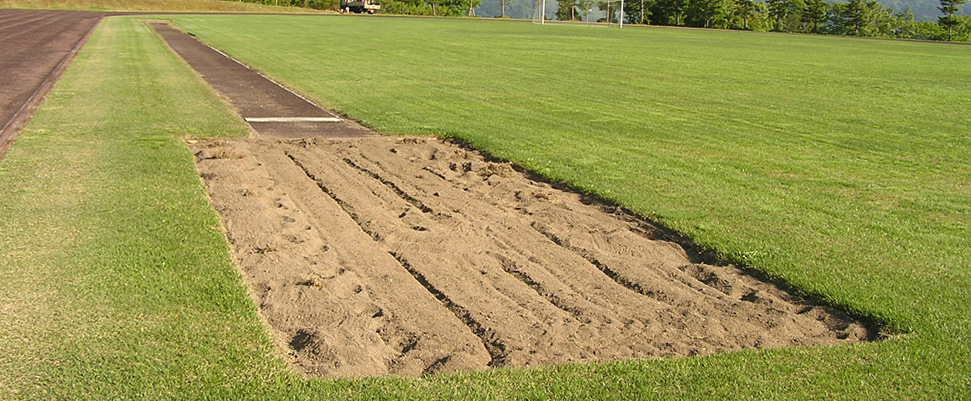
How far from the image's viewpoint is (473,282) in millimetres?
5789

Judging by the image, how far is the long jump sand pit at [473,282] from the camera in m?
4.75

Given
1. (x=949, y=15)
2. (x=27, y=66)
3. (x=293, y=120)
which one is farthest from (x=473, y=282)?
(x=949, y=15)

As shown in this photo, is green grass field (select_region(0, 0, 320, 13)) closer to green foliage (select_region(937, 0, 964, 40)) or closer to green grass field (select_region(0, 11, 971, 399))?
green foliage (select_region(937, 0, 964, 40))

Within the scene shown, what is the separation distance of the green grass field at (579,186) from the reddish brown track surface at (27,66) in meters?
0.56

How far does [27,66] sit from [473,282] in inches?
784

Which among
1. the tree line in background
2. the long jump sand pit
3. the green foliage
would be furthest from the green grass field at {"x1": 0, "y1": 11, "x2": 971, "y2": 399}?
the green foliage

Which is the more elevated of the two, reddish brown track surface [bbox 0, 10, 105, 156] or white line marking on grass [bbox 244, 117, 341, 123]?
reddish brown track surface [bbox 0, 10, 105, 156]

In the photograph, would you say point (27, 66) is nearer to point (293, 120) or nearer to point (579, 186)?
point (293, 120)

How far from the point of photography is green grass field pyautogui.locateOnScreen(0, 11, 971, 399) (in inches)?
165

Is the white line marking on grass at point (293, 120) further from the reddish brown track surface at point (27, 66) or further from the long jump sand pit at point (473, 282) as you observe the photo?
the long jump sand pit at point (473, 282)

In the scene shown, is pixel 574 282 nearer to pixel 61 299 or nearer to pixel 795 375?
pixel 795 375

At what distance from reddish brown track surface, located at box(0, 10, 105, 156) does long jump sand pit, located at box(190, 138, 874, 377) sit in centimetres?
488

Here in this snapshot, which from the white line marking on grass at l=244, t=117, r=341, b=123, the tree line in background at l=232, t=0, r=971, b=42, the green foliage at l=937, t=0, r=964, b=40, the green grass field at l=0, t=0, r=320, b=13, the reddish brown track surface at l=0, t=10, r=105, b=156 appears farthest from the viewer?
the tree line in background at l=232, t=0, r=971, b=42

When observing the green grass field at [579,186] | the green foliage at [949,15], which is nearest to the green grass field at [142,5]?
the green foliage at [949,15]
